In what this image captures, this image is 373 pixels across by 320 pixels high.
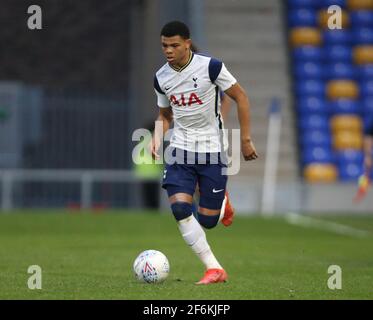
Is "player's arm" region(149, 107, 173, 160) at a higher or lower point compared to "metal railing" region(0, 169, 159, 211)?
higher

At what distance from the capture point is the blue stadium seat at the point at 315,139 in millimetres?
25703

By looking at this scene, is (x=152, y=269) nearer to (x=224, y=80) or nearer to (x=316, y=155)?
(x=224, y=80)

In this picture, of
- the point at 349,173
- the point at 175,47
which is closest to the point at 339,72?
the point at 349,173

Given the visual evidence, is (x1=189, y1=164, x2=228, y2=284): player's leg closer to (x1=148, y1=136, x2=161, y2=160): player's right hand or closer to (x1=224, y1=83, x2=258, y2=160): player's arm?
(x1=148, y1=136, x2=161, y2=160): player's right hand

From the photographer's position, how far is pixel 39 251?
13055 millimetres

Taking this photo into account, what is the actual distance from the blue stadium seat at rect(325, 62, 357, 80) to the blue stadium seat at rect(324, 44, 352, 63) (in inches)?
4.9

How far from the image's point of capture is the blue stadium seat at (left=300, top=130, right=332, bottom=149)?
25.7 metres

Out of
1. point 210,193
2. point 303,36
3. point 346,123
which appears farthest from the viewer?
point 303,36

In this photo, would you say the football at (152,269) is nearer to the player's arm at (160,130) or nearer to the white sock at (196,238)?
the white sock at (196,238)

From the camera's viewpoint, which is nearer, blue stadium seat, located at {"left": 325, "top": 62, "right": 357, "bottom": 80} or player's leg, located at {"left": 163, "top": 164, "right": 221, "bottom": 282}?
player's leg, located at {"left": 163, "top": 164, "right": 221, "bottom": 282}

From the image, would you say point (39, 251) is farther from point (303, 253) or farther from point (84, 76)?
point (84, 76)

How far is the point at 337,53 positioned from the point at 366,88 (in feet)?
3.67

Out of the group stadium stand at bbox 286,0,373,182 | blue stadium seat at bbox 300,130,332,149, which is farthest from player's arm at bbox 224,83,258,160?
blue stadium seat at bbox 300,130,332,149

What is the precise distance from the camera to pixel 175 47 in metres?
9.11
